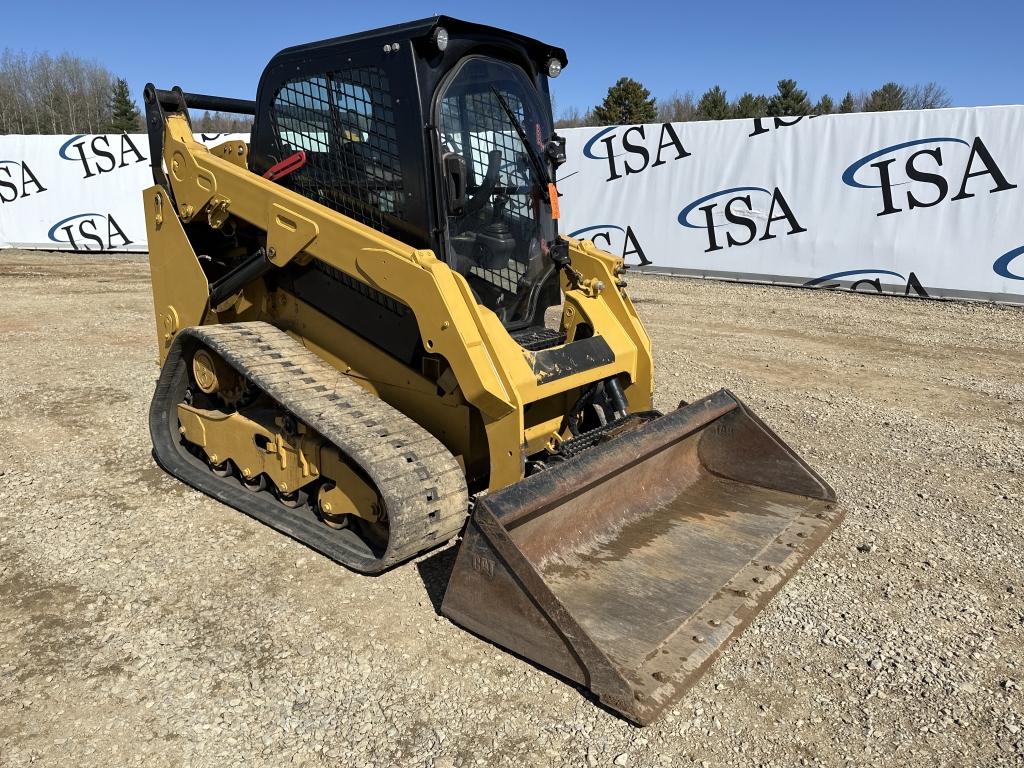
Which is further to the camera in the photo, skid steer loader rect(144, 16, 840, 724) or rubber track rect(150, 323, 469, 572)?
rubber track rect(150, 323, 469, 572)

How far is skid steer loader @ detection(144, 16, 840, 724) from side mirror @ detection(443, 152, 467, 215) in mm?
15

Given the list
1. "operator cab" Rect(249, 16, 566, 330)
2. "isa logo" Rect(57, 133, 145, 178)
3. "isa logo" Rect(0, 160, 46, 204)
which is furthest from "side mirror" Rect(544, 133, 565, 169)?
"isa logo" Rect(0, 160, 46, 204)

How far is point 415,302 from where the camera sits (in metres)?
3.41

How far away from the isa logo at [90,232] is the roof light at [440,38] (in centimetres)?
1471

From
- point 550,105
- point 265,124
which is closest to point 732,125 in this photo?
point 550,105

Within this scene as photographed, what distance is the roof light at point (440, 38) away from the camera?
11.3 feet

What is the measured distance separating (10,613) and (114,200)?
48.2 ft

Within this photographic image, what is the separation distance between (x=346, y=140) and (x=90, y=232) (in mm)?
14572

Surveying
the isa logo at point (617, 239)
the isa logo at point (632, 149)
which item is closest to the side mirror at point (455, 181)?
the isa logo at point (632, 149)

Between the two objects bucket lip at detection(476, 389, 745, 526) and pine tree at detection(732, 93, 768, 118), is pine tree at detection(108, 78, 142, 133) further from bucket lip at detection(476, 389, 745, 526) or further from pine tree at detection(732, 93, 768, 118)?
bucket lip at detection(476, 389, 745, 526)

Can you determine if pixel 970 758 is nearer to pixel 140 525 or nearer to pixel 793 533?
pixel 793 533

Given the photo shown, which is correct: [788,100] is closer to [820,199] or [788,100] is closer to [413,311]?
[820,199]

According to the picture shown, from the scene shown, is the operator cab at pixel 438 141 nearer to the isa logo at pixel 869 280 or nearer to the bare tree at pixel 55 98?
the isa logo at pixel 869 280

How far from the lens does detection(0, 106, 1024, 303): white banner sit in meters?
10.6
